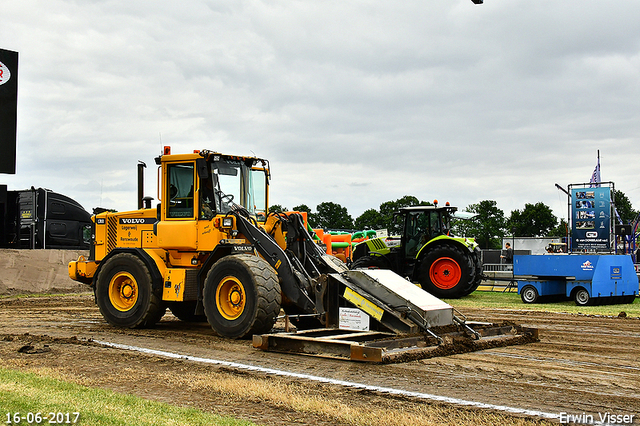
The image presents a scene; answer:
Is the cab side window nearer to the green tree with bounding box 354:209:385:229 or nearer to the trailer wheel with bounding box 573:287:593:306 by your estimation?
the trailer wheel with bounding box 573:287:593:306

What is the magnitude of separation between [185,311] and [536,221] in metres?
77.9

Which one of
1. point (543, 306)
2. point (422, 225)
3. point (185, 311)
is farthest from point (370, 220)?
point (185, 311)

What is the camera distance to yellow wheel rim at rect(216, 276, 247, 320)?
948cm

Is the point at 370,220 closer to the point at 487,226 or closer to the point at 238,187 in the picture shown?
the point at 487,226

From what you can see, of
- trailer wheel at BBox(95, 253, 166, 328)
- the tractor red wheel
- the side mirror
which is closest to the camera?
the side mirror

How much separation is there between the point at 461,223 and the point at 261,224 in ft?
202

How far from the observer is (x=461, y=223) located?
230 ft

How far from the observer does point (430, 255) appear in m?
18.7

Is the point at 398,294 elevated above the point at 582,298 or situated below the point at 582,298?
above

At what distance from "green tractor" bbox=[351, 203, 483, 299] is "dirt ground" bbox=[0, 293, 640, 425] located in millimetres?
7049

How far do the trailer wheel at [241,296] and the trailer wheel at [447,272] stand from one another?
9.97 meters

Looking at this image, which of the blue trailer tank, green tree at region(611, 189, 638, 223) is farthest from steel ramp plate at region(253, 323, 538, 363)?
green tree at region(611, 189, 638, 223)

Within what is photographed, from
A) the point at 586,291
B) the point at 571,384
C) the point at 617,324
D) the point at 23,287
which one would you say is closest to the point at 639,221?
the point at 586,291

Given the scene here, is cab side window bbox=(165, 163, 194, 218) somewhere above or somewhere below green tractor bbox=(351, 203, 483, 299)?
above
